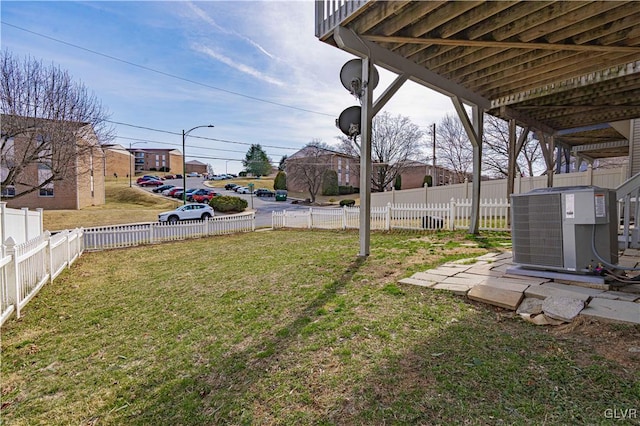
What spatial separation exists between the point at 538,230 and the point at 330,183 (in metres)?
38.6

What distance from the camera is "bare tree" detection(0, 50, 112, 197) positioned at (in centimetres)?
1277

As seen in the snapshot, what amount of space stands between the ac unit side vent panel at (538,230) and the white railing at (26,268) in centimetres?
579

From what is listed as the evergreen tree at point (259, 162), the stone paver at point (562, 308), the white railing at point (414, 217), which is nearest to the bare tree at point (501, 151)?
the white railing at point (414, 217)

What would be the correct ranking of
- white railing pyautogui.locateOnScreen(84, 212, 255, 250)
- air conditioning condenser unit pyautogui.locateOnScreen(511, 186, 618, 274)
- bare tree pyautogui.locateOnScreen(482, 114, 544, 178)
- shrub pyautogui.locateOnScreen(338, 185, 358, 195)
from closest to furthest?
air conditioning condenser unit pyautogui.locateOnScreen(511, 186, 618, 274) < white railing pyautogui.locateOnScreen(84, 212, 255, 250) < bare tree pyautogui.locateOnScreen(482, 114, 544, 178) < shrub pyautogui.locateOnScreen(338, 185, 358, 195)

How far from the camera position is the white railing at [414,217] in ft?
29.9

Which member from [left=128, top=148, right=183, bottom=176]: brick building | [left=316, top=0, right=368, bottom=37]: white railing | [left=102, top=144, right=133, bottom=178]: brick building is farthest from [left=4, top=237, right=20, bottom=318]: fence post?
[left=128, top=148, right=183, bottom=176]: brick building

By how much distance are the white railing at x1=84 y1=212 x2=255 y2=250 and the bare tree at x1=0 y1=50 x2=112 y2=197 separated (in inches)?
238

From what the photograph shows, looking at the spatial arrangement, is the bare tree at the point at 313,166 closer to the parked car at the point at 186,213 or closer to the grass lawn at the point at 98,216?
the grass lawn at the point at 98,216

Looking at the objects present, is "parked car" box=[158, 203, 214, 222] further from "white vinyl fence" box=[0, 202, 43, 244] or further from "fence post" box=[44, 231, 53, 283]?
"fence post" box=[44, 231, 53, 283]

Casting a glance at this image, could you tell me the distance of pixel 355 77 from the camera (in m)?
5.54

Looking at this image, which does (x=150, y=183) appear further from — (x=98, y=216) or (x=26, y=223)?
(x=26, y=223)

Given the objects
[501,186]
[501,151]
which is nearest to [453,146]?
[501,151]

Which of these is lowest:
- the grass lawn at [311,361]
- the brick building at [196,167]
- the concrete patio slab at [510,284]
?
the grass lawn at [311,361]

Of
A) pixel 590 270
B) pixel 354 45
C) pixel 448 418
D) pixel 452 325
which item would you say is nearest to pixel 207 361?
pixel 448 418
